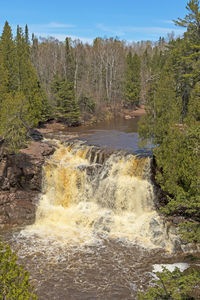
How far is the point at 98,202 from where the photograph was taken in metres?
20.8

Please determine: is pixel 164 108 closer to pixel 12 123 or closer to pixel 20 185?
pixel 12 123

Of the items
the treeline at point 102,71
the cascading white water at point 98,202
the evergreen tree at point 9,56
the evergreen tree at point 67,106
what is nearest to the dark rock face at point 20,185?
the cascading white water at point 98,202

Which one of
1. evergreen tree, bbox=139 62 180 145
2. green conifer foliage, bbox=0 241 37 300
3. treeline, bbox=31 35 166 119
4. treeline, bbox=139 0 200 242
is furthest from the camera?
treeline, bbox=31 35 166 119

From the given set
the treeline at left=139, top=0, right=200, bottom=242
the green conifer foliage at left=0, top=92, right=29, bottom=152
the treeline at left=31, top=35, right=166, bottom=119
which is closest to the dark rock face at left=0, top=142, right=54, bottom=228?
the green conifer foliage at left=0, top=92, right=29, bottom=152

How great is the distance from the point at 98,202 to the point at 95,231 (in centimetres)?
303

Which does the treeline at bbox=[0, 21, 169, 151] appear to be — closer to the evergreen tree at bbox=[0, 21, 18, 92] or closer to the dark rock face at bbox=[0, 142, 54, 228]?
the evergreen tree at bbox=[0, 21, 18, 92]

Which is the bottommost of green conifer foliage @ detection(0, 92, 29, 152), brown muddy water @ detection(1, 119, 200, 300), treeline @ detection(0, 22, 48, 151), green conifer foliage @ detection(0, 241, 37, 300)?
brown muddy water @ detection(1, 119, 200, 300)

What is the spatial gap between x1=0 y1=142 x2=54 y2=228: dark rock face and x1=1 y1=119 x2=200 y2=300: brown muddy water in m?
0.71

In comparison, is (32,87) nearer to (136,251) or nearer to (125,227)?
(125,227)

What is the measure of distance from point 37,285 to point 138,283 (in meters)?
4.92

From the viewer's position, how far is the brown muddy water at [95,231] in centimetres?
1330

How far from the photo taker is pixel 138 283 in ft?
42.9

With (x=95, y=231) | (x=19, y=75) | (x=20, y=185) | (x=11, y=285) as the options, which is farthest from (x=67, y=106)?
(x=11, y=285)

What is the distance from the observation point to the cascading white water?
17484 millimetres
